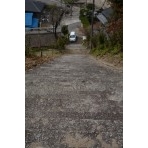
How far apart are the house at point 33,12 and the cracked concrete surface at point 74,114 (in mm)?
25019

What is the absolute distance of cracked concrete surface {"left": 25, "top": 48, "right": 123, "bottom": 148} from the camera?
3.50 meters

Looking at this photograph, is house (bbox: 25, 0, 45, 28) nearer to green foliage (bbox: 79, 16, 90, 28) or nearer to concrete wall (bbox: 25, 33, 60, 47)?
concrete wall (bbox: 25, 33, 60, 47)

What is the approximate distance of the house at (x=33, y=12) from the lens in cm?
3064

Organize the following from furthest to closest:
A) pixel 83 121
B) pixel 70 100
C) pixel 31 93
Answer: pixel 31 93 → pixel 70 100 → pixel 83 121

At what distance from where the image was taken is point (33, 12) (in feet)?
105

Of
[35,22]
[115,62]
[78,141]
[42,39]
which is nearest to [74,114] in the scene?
[78,141]

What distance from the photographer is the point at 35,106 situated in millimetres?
4734

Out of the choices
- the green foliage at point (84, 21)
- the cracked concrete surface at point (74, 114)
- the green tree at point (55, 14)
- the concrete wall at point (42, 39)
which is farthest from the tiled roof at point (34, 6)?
the cracked concrete surface at point (74, 114)

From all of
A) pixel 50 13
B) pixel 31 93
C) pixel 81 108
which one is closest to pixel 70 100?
pixel 81 108

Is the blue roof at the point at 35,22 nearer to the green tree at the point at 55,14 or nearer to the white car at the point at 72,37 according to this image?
the green tree at the point at 55,14

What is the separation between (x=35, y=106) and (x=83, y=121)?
1027mm

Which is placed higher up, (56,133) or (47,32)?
(47,32)

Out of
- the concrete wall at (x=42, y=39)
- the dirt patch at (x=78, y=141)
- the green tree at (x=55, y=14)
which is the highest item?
the green tree at (x=55, y=14)
